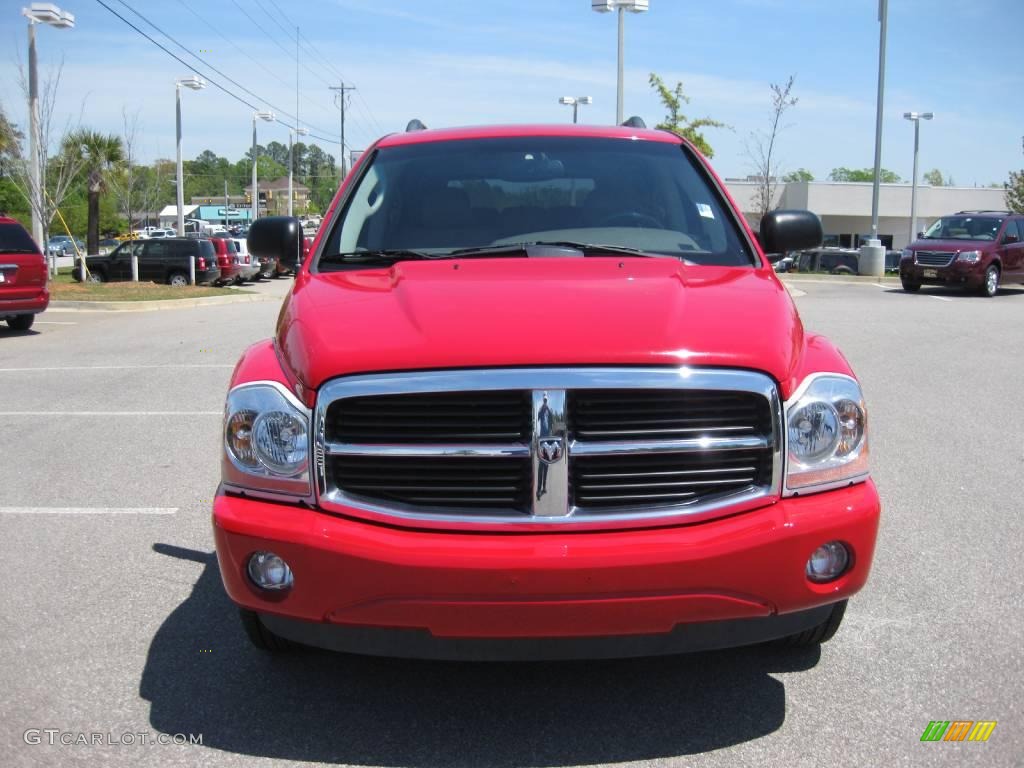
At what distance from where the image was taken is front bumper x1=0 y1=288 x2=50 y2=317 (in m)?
14.5

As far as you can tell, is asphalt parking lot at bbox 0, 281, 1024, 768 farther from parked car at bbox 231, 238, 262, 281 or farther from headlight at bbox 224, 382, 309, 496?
parked car at bbox 231, 238, 262, 281

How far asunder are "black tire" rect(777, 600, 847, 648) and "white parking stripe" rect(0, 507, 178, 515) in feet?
11.3

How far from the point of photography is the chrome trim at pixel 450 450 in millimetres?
2865

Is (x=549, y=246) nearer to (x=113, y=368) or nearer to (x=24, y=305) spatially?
(x=113, y=368)

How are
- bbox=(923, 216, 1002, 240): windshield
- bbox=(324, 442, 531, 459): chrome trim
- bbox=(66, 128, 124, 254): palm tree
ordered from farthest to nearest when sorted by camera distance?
bbox=(66, 128, 124, 254): palm tree < bbox=(923, 216, 1002, 240): windshield < bbox=(324, 442, 531, 459): chrome trim

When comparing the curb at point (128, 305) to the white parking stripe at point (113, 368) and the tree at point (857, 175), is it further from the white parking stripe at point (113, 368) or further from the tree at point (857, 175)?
the tree at point (857, 175)

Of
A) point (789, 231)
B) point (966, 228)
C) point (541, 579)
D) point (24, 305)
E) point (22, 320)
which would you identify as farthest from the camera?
point (966, 228)

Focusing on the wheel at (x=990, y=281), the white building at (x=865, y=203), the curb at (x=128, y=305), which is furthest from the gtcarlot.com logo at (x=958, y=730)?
the white building at (x=865, y=203)

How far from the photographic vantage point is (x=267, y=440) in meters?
3.02

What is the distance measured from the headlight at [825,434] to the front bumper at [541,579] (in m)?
0.09

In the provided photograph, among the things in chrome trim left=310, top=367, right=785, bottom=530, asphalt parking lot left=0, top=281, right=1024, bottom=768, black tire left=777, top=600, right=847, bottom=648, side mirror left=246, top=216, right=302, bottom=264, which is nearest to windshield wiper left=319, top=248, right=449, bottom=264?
side mirror left=246, top=216, right=302, bottom=264

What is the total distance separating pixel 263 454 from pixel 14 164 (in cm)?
2988

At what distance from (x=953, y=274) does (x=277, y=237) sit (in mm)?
20075

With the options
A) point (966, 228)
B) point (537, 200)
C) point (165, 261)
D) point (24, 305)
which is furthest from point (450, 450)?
point (165, 261)
